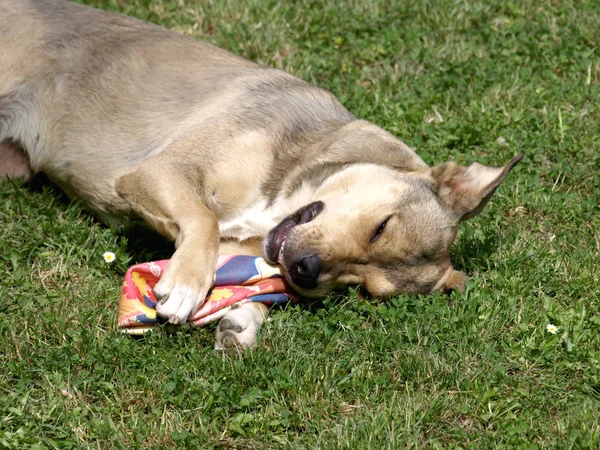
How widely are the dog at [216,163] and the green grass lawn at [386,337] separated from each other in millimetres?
264

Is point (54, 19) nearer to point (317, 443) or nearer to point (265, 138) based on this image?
point (265, 138)

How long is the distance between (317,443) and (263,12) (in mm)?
5537

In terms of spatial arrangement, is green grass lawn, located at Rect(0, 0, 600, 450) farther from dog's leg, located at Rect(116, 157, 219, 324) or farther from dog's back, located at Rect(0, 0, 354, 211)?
dog's back, located at Rect(0, 0, 354, 211)

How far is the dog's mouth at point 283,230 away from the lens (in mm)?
5258

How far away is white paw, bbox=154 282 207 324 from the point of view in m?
4.80

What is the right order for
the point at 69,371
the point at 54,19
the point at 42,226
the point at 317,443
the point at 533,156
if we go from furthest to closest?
the point at 533,156
the point at 54,19
the point at 42,226
the point at 69,371
the point at 317,443

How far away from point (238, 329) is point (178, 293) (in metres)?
0.41

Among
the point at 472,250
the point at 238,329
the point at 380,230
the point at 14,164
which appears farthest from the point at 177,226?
the point at 472,250

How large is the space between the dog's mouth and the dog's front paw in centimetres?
54

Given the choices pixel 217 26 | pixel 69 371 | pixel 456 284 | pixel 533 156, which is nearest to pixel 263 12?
pixel 217 26

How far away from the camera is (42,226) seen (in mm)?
5938

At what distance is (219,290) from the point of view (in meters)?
5.18

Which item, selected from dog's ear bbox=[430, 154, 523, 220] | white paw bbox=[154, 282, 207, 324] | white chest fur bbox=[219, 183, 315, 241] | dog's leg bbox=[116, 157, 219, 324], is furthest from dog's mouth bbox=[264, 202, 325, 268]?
dog's ear bbox=[430, 154, 523, 220]

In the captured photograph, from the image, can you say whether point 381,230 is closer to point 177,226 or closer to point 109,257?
point 177,226
